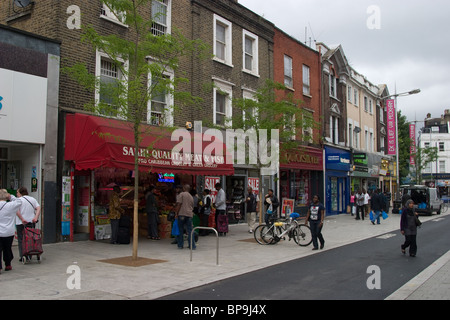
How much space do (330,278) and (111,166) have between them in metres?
6.30

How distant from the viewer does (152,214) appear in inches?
536

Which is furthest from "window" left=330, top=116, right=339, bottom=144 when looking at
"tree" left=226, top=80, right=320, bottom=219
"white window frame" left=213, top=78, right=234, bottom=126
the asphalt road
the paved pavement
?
the asphalt road

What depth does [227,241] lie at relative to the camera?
13852mm

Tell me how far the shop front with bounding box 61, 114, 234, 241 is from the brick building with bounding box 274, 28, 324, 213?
8.67m

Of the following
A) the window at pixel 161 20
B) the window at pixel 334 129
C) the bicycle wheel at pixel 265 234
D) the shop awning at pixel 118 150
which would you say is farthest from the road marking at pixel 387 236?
the window at pixel 334 129

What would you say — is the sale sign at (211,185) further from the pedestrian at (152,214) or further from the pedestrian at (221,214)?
the pedestrian at (152,214)

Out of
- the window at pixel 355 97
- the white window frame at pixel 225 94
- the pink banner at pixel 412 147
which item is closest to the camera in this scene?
the white window frame at pixel 225 94

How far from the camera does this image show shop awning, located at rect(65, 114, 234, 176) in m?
11.1

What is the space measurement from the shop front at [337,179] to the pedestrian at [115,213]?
58.7ft

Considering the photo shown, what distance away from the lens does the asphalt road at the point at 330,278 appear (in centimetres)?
694

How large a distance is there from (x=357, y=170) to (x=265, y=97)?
19711mm

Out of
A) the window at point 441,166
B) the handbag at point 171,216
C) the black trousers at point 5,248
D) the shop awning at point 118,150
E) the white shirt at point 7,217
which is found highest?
the window at point 441,166

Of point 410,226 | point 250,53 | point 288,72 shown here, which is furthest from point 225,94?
point 410,226
